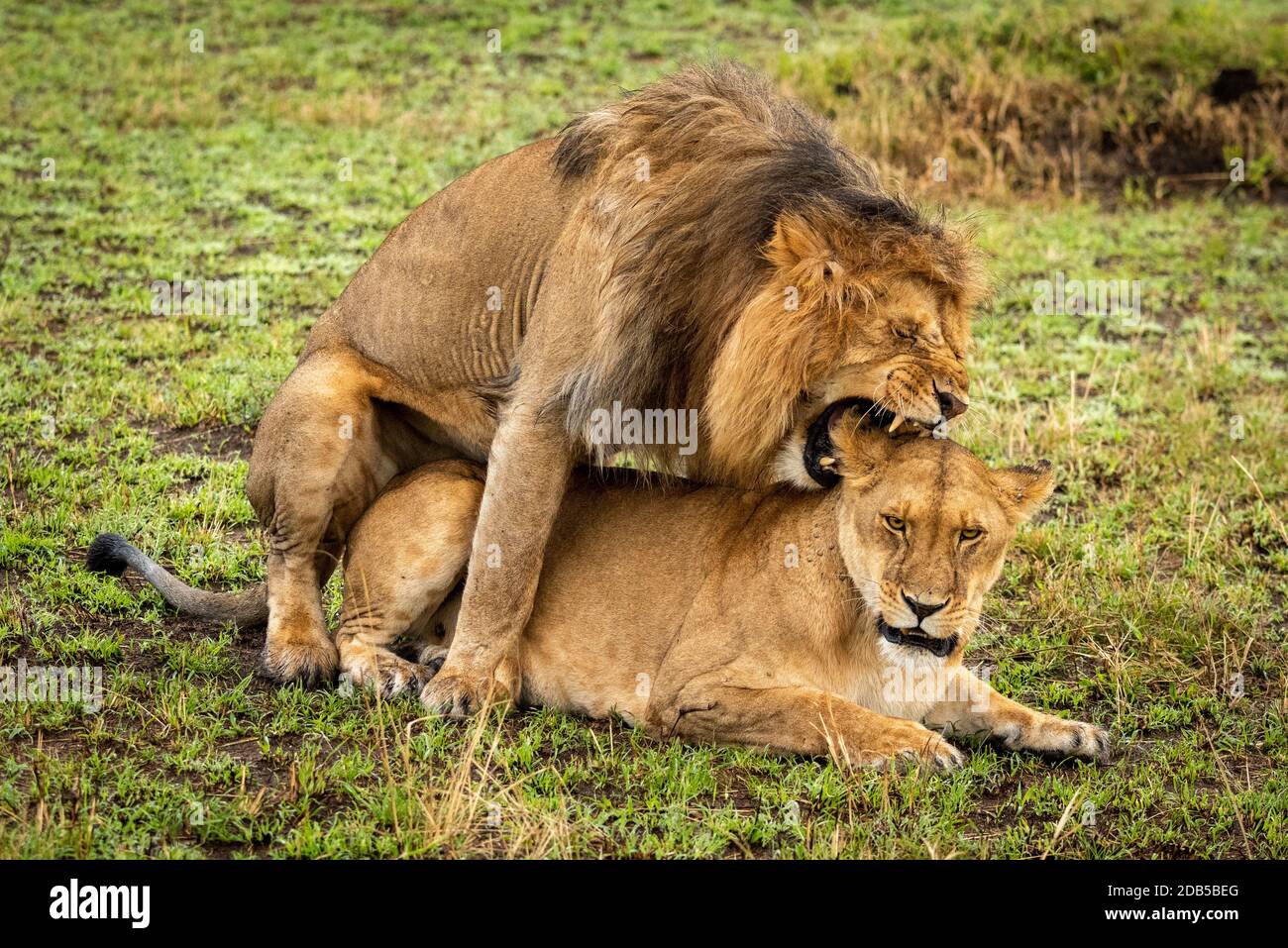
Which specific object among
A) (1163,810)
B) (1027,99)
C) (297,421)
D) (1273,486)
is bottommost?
(1163,810)

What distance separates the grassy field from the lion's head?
1.59 ft

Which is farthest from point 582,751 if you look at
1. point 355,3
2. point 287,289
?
point 355,3

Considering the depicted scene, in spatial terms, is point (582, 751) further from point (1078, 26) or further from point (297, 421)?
point (1078, 26)

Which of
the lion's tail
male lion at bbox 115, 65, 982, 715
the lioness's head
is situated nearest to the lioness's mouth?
the lioness's head

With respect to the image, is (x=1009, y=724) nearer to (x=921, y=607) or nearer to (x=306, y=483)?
(x=921, y=607)

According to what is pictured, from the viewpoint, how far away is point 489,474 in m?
4.69

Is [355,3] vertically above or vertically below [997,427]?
above

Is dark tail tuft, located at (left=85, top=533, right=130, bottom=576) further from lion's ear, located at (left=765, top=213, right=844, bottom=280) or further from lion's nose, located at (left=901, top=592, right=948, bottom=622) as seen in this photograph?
Result: lion's nose, located at (left=901, top=592, right=948, bottom=622)

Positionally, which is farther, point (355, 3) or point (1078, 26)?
point (355, 3)

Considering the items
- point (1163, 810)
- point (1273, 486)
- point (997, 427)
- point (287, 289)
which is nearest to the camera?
point (1163, 810)

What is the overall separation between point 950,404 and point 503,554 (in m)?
1.45

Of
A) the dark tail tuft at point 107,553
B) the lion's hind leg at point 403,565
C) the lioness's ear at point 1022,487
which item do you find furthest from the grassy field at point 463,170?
the lioness's ear at point 1022,487
